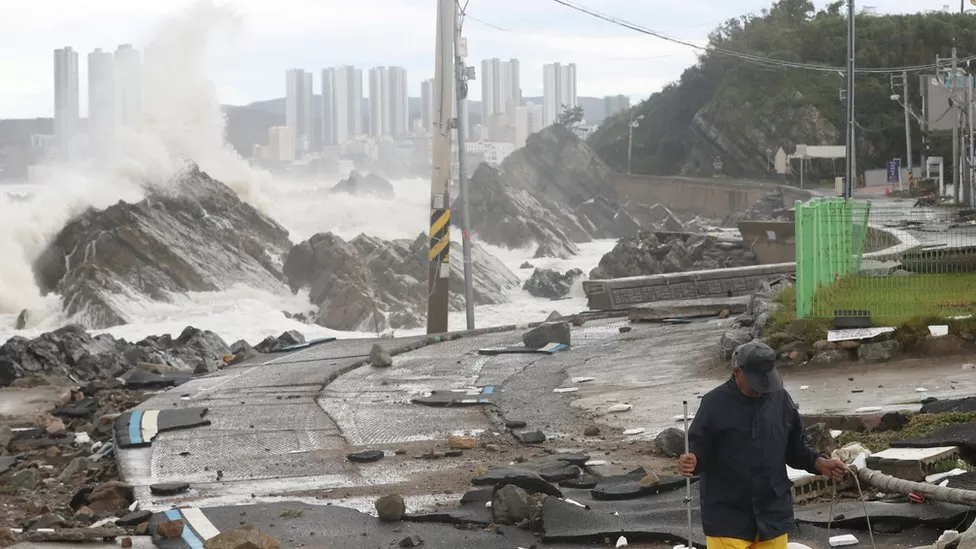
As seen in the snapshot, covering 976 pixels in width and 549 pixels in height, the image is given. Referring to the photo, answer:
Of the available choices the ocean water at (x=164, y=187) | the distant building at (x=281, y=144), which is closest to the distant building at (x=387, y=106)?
the distant building at (x=281, y=144)

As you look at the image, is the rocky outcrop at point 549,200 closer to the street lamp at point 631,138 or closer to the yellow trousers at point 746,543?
the street lamp at point 631,138

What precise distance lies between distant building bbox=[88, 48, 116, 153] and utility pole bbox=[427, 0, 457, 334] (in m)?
33.2

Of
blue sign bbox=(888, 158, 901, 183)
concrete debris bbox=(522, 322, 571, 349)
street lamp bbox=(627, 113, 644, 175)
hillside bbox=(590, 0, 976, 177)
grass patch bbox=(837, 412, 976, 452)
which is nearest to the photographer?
grass patch bbox=(837, 412, 976, 452)

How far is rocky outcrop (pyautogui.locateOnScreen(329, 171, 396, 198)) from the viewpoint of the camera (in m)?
88.9

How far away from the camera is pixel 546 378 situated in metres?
15.0

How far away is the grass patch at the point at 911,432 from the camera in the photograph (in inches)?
345

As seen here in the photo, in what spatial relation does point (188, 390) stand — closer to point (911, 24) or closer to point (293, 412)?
point (293, 412)

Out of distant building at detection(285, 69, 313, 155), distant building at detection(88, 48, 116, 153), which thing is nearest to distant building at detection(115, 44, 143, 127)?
distant building at detection(88, 48, 116, 153)

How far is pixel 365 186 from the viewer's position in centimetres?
9675

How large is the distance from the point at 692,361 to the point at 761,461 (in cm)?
973

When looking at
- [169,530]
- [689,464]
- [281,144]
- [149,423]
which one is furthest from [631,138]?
[689,464]

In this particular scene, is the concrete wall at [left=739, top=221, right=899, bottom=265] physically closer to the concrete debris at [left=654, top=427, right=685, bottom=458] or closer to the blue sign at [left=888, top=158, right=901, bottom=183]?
the concrete debris at [left=654, top=427, right=685, bottom=458]

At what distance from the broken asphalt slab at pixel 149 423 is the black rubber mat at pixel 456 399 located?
223cm

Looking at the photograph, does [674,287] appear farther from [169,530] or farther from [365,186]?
[365,186]
